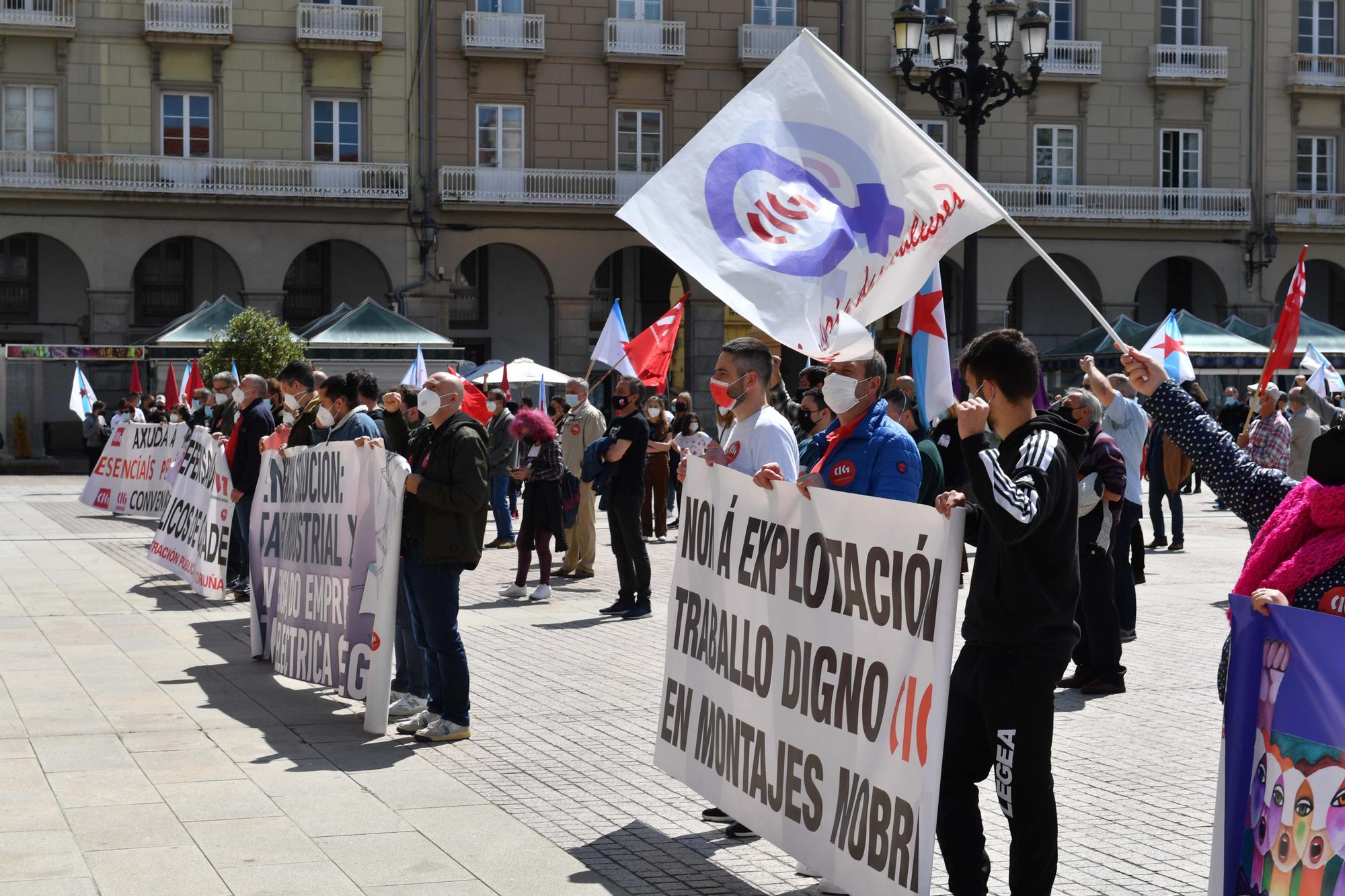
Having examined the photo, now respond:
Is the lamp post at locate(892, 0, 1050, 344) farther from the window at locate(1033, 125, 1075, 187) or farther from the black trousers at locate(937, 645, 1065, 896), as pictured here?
the window at locate(1033, 125, 1075, 187)

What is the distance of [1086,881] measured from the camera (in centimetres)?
543

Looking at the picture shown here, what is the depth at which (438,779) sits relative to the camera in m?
6.89

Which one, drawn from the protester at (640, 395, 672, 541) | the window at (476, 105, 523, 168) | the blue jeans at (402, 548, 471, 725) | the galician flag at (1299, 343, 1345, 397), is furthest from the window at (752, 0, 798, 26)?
the blue jeans at (402, 548, 471, 725)

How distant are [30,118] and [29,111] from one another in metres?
0.15

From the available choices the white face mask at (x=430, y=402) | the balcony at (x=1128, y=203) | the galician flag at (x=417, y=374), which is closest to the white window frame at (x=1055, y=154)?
the balcony at (x=1128, y=203)

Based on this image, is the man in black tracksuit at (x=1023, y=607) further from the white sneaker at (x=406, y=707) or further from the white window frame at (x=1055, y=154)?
the white window frame at (x=1055, y=154)

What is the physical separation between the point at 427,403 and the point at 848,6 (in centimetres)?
3268

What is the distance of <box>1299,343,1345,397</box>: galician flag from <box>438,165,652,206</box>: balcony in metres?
16.1

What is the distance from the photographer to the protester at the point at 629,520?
12.6m

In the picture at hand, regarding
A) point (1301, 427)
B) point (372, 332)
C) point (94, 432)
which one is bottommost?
point (94, 432)

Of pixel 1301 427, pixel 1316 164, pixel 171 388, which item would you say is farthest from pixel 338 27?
pixel 1301 427

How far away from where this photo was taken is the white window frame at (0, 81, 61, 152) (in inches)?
1359

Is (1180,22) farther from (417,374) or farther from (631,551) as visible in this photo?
(631,551)

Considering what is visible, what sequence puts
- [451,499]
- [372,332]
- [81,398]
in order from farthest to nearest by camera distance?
[81,398] → [372,332] → [451,499]
